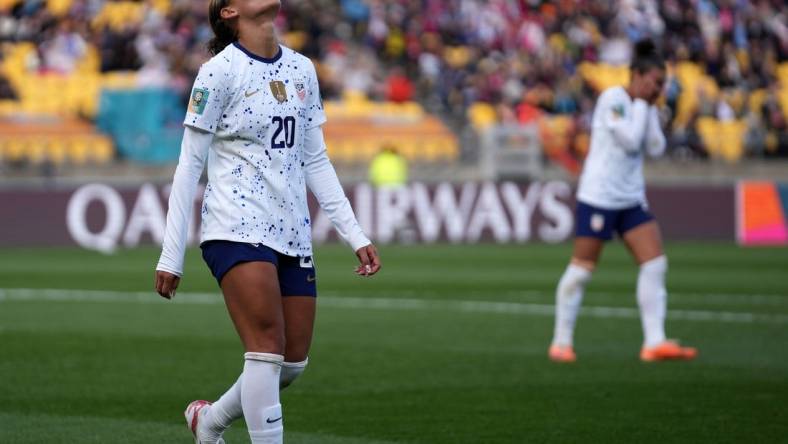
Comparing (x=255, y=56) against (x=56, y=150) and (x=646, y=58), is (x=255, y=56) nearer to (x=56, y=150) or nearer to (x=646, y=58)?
(x=646, y=58)

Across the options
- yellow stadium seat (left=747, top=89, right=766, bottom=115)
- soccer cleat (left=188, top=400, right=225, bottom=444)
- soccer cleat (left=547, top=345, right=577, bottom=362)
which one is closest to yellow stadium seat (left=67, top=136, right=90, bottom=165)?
yellow stadium seat (left=747, top=89, right=766, bottom=115)

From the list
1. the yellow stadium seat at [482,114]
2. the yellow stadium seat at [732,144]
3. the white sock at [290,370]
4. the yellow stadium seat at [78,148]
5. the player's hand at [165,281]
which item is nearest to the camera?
the player's hand at [165,281]

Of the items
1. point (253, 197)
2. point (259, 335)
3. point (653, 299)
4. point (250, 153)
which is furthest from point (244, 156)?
point (653, 299)

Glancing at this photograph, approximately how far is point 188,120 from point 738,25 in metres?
38.1

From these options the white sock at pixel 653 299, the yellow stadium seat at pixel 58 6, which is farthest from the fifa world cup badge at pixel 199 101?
the yellow stadium seat at pixel 58 6

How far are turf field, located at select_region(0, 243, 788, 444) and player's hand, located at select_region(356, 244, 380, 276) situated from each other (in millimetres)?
1785

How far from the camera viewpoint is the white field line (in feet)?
52.1

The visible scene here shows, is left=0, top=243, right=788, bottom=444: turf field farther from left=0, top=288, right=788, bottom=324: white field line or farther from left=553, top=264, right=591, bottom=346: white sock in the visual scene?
left=553, top=264, right=591, bottom=346: white sock

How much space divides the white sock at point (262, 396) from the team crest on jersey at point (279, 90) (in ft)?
3.58

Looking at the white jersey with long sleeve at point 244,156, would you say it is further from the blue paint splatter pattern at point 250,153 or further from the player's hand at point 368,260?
the player's hand at point 368,260

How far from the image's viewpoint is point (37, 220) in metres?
29.2

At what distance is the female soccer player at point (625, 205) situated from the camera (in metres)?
12.0

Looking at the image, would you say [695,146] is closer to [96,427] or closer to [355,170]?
[355,170]

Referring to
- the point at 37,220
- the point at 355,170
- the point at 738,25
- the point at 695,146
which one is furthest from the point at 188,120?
the point at 738,25
